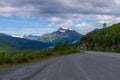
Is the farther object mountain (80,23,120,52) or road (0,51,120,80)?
mountain (80,23,120,52)

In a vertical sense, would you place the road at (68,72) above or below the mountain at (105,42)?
below

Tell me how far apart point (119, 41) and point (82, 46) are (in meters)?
67.6

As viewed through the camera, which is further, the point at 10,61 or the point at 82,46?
the point at 82,46

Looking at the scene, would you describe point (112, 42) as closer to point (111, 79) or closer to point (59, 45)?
point (59, 45)

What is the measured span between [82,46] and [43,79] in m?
174

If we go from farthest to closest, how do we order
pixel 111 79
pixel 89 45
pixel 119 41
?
pixel 89 45, pixel 119 41, pixel 111 79

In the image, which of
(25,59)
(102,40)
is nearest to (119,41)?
(102,40)

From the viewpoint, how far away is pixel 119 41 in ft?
411

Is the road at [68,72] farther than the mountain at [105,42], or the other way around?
the mountain at [105,42]

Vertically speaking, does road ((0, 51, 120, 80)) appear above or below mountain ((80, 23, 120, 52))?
below

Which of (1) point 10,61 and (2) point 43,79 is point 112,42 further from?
(2) point 43,79

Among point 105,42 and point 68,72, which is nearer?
point 68,72

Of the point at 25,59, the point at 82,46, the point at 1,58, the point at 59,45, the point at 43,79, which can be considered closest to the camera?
the point at 43,79

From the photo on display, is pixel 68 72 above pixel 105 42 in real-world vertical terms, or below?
below
